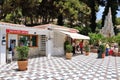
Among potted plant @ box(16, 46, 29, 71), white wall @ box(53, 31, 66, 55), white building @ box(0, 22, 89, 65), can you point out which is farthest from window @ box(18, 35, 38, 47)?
potted plant @ box(16, 46, 29, 71)

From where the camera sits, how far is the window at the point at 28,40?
20.5 m

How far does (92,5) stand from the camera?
40.7 meters

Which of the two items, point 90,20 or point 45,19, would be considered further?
point 90,20

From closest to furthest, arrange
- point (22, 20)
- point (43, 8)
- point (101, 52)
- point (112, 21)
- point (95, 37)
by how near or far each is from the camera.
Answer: point (101, 52), point (95, 37), point (43, 8), point (22, 20), point (112, 21)

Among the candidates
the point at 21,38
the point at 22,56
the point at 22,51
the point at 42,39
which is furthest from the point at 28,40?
the point at 22,51

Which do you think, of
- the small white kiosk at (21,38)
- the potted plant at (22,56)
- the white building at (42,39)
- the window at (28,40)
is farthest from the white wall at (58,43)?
the potted plant at (22,56)

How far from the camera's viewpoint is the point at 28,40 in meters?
21.3

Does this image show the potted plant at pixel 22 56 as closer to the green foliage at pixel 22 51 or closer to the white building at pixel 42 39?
the green foliage at pixel 22 51

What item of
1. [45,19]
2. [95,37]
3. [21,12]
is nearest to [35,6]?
[21,12]

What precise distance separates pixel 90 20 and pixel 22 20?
42.1 ft

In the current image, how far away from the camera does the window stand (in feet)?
67.1

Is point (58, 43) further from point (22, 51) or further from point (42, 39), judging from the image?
point (22, 51)

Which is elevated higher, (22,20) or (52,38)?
(22,20)

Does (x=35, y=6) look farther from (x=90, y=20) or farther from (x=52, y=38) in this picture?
(x=90, y=20)
